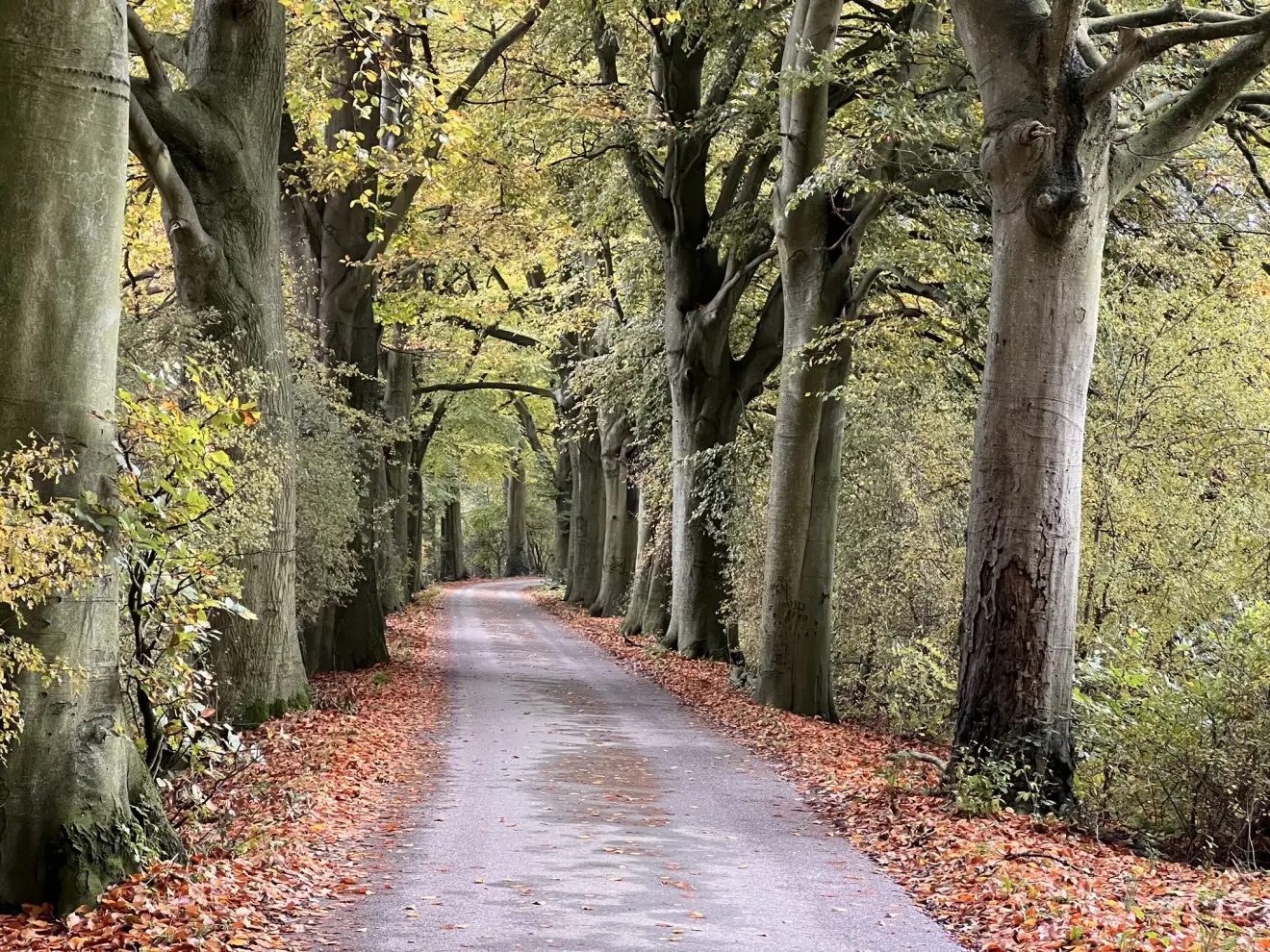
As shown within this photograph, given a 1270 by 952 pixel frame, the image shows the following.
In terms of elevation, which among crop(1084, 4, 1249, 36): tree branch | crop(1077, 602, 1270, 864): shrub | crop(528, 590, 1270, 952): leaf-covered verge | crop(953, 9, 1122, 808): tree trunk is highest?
crop(1084, 4, 1249, 36): tree branch

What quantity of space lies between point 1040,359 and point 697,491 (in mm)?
12387

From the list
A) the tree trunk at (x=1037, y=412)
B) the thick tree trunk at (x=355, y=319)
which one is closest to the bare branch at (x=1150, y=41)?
the tree trunk at (x=1037, y=412)

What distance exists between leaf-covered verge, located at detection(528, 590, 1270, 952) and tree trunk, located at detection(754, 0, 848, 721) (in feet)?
12.3

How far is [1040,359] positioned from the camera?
9359 mm

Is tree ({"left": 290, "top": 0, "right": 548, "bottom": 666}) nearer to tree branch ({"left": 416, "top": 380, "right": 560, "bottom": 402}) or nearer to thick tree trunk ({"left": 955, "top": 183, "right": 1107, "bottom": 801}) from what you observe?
thick tree trunk ({"left": 955, "top": 183, "right": 1107, "bottom": 801})

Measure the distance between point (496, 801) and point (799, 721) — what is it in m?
6.00

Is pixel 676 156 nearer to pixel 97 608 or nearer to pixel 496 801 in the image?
pixel 496 801

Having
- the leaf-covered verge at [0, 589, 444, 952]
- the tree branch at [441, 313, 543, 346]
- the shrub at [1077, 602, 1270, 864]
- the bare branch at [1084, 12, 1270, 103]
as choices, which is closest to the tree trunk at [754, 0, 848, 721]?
the leaf-covered verge at [0, 589, 444, 952]

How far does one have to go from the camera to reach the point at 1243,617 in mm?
9125

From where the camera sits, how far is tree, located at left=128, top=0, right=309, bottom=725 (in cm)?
1209

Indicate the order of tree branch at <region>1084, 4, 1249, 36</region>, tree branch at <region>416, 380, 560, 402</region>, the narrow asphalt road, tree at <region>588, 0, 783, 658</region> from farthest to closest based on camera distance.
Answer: tree branch at <region>416, 380, 560, 402</region>
tree at <region>588, 0, 783, 658</region>
tree branch at <region>1084, 4, 1249, 36</region>
the narrow asphalt road

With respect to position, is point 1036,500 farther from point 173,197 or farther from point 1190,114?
point 173,197

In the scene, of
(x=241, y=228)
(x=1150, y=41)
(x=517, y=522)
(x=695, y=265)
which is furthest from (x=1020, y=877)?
(x=517, y=522)

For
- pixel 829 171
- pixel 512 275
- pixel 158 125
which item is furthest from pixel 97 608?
pixel 512 275
